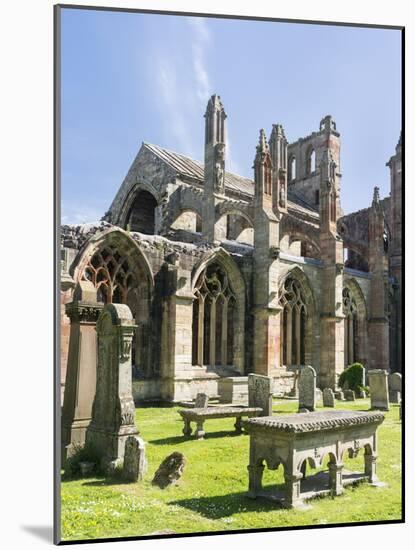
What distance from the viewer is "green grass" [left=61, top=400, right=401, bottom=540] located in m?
6.22

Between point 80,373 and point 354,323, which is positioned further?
point 354,323

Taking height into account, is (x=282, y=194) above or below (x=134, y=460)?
above

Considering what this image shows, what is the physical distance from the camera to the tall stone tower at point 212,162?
68.5 feet

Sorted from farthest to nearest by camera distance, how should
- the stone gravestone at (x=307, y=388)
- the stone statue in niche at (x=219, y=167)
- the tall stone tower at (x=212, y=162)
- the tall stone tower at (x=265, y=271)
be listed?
the stone statue in niche at (x=219, y=167), the tall stone tower at (x=212, y=162), the tall stone tower at (x=265, y=271), the stone gravestone at (x=307, y=388)

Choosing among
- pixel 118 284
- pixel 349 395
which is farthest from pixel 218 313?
pixel 349 395

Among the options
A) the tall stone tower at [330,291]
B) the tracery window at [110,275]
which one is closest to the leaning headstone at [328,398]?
the tall stone tower at [330,291]

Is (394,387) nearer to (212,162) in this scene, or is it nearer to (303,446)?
(212,162)

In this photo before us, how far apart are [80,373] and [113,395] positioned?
0.84 meters

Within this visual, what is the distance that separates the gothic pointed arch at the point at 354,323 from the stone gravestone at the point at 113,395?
53.5ft

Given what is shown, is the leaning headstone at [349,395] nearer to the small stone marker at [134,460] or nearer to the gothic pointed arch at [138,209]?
the small stone marker at [134,460]

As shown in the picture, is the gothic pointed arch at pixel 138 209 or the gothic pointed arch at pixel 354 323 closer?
the gothic pointed arch at pixel 354 323

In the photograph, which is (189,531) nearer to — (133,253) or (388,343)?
(133,253)

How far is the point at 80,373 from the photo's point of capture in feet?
28.5

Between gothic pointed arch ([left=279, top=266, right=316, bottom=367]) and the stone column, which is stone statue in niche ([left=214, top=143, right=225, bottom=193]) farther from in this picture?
the stone column
